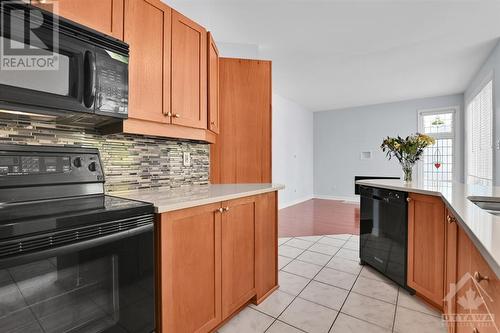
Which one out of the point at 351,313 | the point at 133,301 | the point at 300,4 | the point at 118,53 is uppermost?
the point at 300,4

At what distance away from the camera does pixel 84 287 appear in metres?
0.95

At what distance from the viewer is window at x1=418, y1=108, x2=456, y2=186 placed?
5.88 meters

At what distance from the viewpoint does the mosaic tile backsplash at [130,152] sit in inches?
50.2

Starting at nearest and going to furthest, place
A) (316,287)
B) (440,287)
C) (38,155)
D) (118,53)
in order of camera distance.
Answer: (38,155) → (118,53) → (440,287) → (316,287)

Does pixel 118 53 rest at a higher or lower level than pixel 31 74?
higher

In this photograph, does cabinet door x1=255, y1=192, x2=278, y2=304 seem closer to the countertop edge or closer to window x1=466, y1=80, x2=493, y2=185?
the countertop edge

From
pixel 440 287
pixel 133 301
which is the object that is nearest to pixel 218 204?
pixel 133 301

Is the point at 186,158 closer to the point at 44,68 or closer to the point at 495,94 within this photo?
the point at 44,68

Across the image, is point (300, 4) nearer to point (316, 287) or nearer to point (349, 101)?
point (316, 287)

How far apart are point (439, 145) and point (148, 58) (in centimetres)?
690

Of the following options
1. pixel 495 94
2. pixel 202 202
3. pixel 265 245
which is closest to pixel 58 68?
pixel 202 202

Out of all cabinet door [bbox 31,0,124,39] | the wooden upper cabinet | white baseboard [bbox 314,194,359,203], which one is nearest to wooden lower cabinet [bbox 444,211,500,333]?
the wooden upper cabinet

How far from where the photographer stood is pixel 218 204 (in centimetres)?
148

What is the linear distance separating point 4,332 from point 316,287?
202cm
